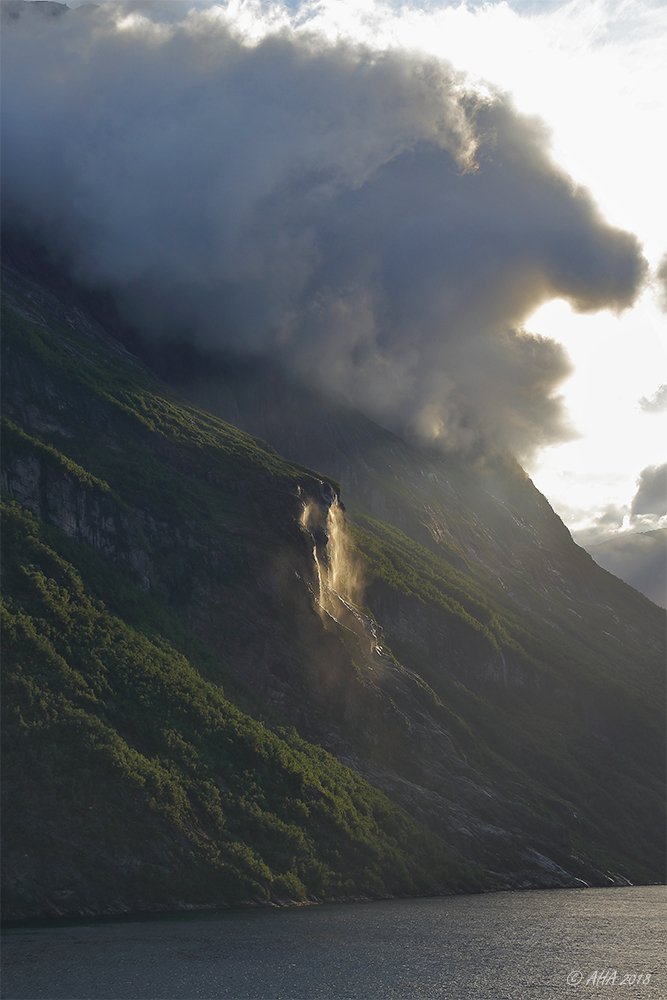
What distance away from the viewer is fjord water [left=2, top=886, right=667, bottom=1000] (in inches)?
2263

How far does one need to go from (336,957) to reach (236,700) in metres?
50.9

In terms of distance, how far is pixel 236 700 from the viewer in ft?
375

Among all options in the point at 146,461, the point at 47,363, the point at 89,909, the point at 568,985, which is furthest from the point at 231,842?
the point at 47,363

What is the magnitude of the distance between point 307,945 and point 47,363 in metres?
110

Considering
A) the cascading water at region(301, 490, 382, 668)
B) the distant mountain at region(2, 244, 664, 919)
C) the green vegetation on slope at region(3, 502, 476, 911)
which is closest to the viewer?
the green vegetation on slope at region(3, 502, 476, 911)

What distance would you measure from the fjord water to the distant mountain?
875 centimetres

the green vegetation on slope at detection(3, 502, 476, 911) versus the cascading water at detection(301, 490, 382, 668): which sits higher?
the cascading water at detection(301, 490, 382, 668)

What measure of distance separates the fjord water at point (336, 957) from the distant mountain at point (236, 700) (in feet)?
28.7

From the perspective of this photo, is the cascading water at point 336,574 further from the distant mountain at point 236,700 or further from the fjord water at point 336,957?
the fjord water at point 336,957

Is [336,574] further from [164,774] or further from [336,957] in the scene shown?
[336,957]

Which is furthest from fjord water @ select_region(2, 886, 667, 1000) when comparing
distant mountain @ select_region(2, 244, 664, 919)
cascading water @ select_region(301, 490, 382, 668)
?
cascading water @ select_region(301, 490, 382, 668)

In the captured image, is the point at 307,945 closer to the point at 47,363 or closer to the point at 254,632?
the point at 254,632

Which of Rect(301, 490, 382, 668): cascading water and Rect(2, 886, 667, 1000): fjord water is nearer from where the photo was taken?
Rect(2, 886, 667, 1000): fjord water

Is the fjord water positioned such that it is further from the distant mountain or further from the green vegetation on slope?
the distant mountain
